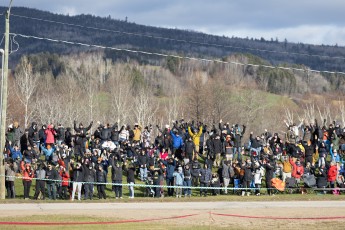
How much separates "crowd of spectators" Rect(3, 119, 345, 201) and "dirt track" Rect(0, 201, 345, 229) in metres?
2.60

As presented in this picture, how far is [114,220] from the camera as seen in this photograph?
26266 millimetres

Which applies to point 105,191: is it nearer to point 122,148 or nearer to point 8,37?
point 122,148

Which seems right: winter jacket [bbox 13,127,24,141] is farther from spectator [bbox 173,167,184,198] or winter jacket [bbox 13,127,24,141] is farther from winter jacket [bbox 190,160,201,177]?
winter jacket [bbox 190,160,201,177]

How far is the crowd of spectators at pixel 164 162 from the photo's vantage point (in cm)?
3347

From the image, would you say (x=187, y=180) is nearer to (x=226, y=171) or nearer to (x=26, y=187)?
(x=226, y=171)

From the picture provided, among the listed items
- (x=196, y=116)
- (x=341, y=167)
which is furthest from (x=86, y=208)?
(x=196, y=116)

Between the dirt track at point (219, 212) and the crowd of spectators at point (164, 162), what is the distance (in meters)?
2.60

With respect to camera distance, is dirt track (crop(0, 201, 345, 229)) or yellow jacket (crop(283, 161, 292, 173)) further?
yellow jacket (crop(283, 161, 292, 173))

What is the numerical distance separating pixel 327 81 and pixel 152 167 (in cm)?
15089

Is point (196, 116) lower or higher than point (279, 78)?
lower

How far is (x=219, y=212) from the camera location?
29.1 meters

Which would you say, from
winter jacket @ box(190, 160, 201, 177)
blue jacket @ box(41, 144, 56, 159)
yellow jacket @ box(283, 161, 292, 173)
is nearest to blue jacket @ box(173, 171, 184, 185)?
winter jacket @ box(190, 160, 201, 177)

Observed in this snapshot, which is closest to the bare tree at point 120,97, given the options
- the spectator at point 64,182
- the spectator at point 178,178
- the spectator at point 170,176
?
the spectator at point 170,176

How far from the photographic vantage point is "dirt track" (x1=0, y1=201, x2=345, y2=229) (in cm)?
2659
